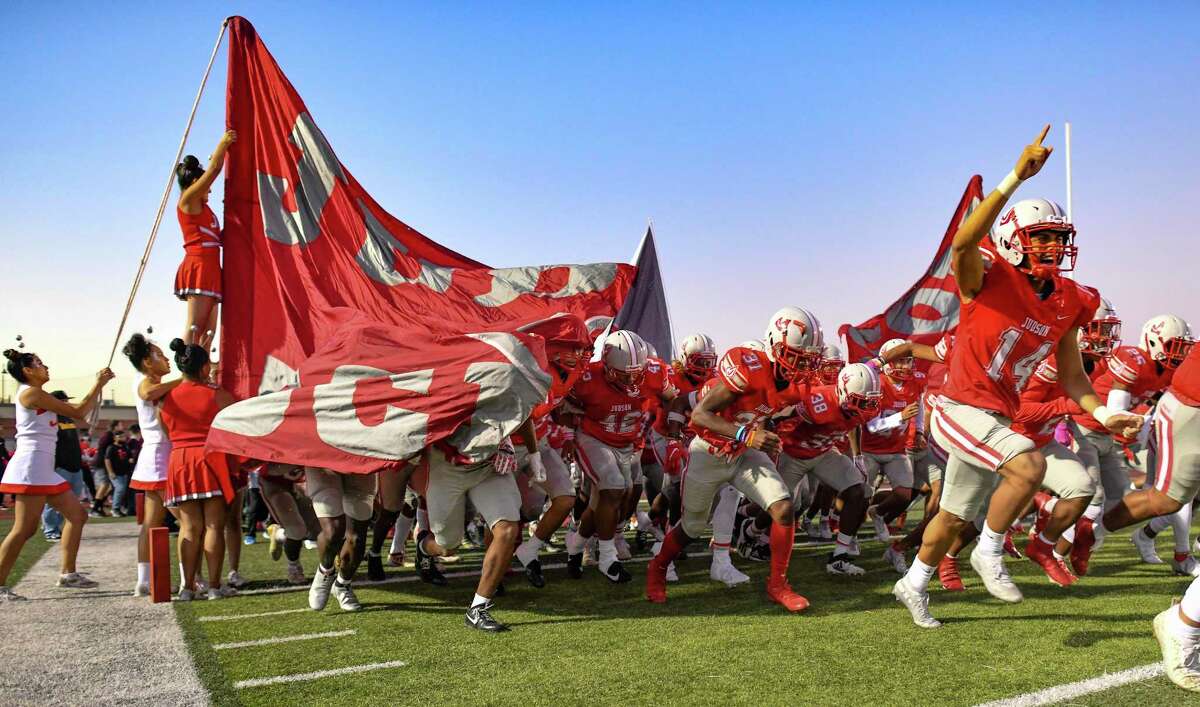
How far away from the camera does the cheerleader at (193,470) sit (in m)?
Answer: 7.42

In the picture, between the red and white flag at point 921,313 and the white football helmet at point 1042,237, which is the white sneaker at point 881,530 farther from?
the white football helmet at point 1042,237

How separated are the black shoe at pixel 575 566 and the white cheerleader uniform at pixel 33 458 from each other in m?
4.50

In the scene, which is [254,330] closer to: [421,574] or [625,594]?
[421,574]

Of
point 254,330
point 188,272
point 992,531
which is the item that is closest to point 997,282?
point 992,531

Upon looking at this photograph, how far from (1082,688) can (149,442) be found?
7.34m

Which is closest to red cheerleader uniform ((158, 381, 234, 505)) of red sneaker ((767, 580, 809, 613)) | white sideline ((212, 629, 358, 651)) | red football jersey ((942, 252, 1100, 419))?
white sideline ((212, 629, 358, 651))

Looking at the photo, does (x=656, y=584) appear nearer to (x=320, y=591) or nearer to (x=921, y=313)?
(x=320, y=591)

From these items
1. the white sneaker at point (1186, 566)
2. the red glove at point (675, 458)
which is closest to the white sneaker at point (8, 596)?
the red glove at point (675, 458)

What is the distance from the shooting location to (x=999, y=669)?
14.9 feet

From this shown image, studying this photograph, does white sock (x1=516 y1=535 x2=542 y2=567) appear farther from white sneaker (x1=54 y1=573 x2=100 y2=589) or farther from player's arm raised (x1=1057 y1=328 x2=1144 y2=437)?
player's arm raised (x1=1057 y1=328 x2=1144 y2=437)

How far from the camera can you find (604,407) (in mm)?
8422

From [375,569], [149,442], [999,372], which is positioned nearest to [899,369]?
[999,372]

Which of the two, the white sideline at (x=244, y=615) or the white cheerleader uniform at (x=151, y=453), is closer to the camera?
the white sideline at (x=244, y=615)

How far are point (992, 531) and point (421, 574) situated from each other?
496 centimetres
